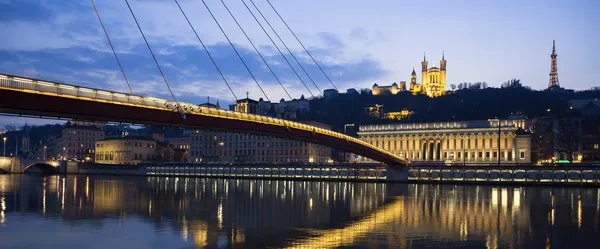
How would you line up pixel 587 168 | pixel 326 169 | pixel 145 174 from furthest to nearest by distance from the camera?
1. pixel 145 174
2. pixel 326 169
3. pixel 587 168

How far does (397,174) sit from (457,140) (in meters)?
62.7

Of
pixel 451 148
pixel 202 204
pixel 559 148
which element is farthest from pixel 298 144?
pixel 202 204

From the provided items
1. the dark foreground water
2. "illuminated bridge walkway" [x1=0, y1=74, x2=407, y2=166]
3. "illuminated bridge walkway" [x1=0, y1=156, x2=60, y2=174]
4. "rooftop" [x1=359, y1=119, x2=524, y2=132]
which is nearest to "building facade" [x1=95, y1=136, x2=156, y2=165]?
"illuminated bridge walkway" [x1=0, y1=156, x2=60, y2=174]

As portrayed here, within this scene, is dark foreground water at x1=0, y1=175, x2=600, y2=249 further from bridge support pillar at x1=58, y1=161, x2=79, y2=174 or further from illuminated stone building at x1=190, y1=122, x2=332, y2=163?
illuminated stone building at x1=190, y1=122, x2=332, y2=163

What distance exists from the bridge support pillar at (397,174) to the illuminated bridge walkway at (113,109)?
36460mm

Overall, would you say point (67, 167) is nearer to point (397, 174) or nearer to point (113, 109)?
point (397, 174)

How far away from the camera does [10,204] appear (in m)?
45.2

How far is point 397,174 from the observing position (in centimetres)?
9969

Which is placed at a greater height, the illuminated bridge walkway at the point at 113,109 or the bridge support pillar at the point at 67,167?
the illuminated bridge walkway at the point at 113,109

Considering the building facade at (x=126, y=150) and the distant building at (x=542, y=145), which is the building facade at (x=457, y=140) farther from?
the building facade at (x=126, y=150)

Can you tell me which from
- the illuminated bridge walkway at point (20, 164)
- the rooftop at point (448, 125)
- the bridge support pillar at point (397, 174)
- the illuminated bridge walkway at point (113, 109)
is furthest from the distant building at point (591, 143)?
the illuminated bridge walkway at point (20, 164)

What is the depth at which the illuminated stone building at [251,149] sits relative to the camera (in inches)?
6501

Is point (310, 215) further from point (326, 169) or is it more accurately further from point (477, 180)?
point (326, 169)

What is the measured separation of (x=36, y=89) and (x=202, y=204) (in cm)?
1448
